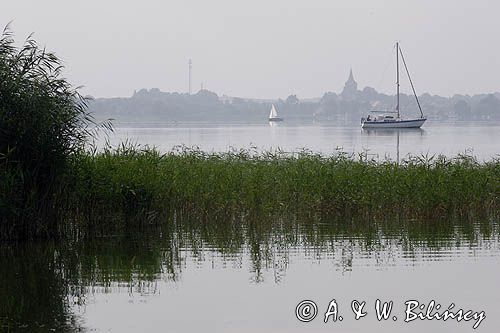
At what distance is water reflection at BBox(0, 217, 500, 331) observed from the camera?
1308 cm

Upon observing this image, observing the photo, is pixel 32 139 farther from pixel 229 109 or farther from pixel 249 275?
pixel 229 109

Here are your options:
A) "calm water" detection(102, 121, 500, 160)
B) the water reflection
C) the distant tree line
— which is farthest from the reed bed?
the distant tree line

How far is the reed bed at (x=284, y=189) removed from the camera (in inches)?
731

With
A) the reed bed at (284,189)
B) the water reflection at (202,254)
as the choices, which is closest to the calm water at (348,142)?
the reed bed at (284,189)

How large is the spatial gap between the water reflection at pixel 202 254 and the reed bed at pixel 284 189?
17.2 inches

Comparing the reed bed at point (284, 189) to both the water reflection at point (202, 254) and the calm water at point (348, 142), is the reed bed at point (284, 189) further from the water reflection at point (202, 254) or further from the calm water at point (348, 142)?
the calm water at point (348, 142)

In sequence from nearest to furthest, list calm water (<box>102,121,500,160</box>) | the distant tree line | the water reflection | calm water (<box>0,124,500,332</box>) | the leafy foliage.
→ 1. calm water (<box>0,124,500,332</box>)
2. the water reflection
3. the leafy foliage
4. calm water (<box>102,121,500,160</box>)
5. the distant tree line

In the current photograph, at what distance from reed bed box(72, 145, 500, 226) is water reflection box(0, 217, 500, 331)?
0.44 m

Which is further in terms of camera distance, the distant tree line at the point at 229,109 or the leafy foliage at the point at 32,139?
the distant tree line at the point at 229,109

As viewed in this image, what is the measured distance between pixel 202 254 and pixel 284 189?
4413 mm

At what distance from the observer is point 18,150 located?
16562mm

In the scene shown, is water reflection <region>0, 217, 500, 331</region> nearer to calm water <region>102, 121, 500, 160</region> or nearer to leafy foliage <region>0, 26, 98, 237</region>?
leafy foliage <region>0, 26, 98, 237</region>

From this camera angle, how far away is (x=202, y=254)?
642 inches

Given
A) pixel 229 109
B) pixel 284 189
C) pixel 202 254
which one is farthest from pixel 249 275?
pixel 229 109
